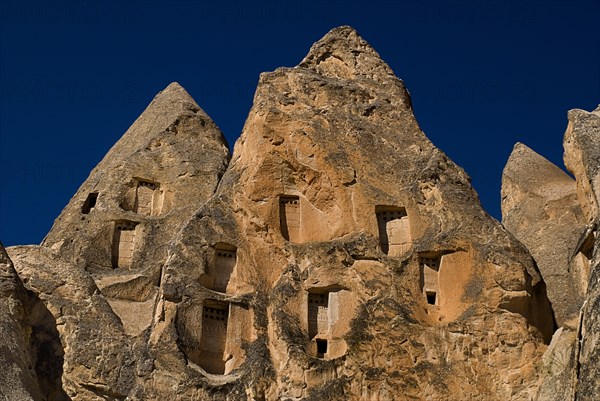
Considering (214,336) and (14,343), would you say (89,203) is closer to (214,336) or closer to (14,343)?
(214,336)

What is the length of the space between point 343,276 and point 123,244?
1044cm

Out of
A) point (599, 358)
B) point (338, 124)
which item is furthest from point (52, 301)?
point (599, 358)

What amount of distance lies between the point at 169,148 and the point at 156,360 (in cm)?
1367

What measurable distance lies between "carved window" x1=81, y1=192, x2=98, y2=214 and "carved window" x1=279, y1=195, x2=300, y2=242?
9853 millimetres

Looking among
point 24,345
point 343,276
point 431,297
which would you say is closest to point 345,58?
point 343,276

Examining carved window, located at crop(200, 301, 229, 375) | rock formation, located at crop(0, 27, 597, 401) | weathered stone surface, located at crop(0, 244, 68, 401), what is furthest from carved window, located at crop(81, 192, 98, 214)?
carved window, located at crop(200, 301, 229, 375)

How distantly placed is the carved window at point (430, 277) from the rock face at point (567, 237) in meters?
2.61

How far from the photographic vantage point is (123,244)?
32.3m

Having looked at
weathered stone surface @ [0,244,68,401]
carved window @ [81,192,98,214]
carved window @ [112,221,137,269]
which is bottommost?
weathered stone surface @ [0,244,68,401]

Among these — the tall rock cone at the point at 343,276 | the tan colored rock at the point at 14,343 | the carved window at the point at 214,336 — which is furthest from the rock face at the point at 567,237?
the tan colored rock at the point at 14,343

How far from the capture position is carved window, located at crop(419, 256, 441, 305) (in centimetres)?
2361

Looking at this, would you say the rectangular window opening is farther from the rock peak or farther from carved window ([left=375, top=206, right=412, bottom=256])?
the rock peak

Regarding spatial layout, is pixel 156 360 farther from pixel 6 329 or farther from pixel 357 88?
pixel 357 88

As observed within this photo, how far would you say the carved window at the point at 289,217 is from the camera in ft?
81.8
